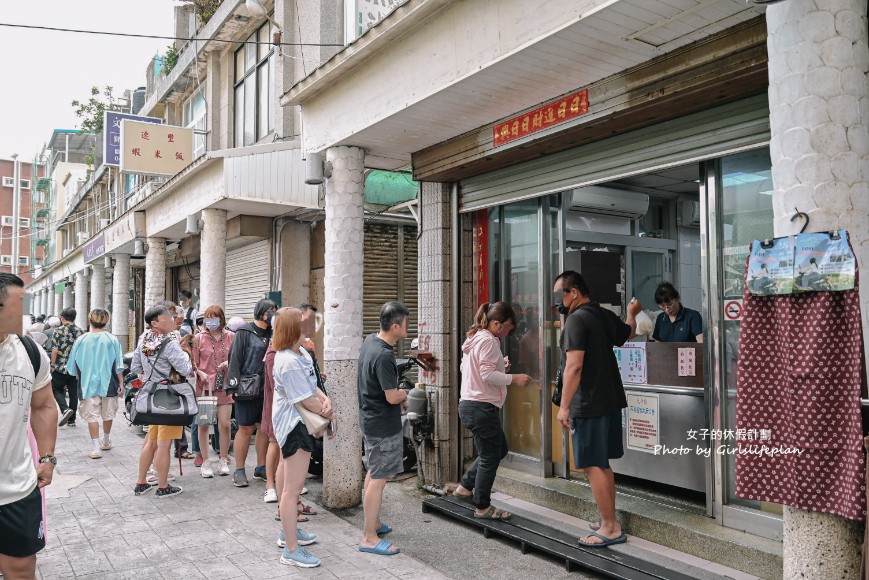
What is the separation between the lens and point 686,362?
5.42m

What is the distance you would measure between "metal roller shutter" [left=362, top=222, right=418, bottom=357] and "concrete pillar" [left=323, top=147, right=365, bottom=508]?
4.78 metres

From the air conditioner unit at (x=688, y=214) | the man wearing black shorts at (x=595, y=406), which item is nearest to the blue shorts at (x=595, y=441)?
the man wearing black shorts at (x=595, y=406)

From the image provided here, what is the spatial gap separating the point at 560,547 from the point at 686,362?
6.14 ft

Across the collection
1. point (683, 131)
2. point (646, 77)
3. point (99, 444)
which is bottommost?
point (99, 444)

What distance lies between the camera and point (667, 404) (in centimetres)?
Result: 554

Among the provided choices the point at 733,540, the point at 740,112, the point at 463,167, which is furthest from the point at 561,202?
the point at 733,540

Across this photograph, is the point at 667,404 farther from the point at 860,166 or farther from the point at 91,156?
the point at 91,156

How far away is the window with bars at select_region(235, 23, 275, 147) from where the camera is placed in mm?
13344

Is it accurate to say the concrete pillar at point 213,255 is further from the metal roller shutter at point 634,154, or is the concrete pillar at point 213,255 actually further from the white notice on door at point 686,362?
the white notice on door at point 686,362

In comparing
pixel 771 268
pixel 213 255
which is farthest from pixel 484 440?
pixel 213 255

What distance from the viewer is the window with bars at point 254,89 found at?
13.3 metres

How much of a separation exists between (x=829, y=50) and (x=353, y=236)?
462 centimetres

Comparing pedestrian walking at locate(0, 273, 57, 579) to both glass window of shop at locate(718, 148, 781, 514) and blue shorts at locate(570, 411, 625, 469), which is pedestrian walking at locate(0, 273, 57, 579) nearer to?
blue shorts at locate(570, 411, 625, 469)

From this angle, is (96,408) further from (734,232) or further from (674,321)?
(734,232)
